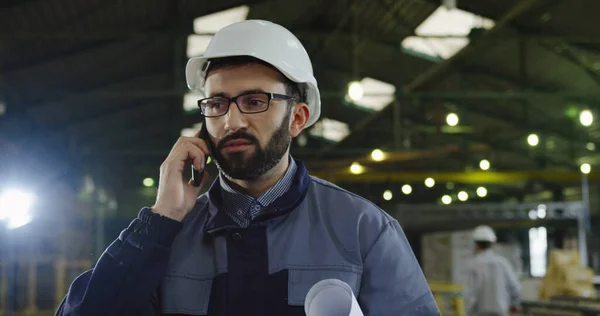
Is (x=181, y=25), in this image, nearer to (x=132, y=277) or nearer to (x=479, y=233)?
(x=479, y=233)

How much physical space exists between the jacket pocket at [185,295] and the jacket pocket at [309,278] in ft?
0.64

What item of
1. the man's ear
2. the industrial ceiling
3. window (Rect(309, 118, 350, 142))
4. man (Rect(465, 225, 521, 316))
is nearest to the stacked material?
man (Rect(465, 225, 521, 316))

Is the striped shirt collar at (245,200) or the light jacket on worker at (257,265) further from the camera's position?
the striped shirt collar at (245,200)

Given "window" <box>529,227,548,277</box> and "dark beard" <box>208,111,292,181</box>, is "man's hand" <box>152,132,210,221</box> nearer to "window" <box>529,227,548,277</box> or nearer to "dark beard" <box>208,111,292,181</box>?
"dark beard" <box>208,111,292,181</box>

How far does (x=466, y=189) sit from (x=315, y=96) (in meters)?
25.1

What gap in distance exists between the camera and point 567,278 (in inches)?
404

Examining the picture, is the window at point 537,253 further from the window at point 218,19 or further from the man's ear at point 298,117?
the man's ear at point 298,117

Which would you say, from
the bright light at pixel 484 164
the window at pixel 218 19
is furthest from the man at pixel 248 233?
the bright light at pixel 484 164

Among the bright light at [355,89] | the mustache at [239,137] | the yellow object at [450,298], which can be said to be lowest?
the yellow object at [450,298]

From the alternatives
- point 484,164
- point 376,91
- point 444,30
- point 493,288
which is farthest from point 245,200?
point 484,164

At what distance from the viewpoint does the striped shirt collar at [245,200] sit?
6.15ft

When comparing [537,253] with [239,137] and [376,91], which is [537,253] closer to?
[376,91]

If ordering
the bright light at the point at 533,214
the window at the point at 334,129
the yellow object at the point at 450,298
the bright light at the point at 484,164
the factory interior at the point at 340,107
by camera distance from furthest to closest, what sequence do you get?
1. the window at the point at 334,129
2. the bright light at the point at 533,214
3. the bright light at the point at 484,164
4. the yellow object at the point at 450,298
5. the factory interior at the point at 340,107

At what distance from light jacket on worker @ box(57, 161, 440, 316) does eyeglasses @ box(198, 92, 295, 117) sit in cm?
22
